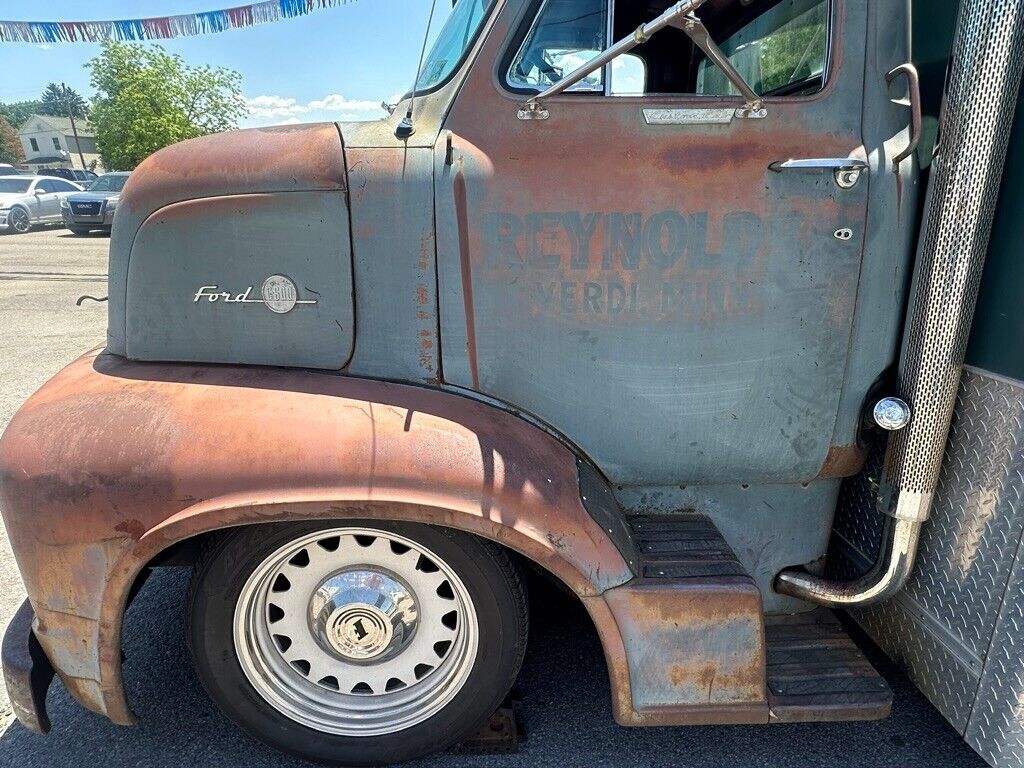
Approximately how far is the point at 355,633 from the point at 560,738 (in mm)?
767

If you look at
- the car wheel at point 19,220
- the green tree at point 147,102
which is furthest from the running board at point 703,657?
the green tree at point 147,102

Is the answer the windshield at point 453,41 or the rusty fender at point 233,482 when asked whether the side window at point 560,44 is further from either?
the rusty fender at point 233,482

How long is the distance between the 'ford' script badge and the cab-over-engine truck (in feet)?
0.03

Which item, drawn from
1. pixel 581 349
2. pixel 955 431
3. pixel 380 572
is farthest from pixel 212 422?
pixel 955 431

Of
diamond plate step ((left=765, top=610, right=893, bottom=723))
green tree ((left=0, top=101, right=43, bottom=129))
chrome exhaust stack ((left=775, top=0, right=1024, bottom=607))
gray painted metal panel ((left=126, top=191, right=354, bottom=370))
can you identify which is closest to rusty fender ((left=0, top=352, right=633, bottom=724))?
gray painted metal panel ((left=126, top=191, right=354, bottom=370))

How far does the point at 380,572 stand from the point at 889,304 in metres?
1.74

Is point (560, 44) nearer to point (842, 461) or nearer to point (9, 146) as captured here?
point (842, 461)

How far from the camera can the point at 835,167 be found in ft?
6.25

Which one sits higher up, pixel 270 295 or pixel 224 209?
pixel 224 209

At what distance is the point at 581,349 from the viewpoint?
80.5 inches

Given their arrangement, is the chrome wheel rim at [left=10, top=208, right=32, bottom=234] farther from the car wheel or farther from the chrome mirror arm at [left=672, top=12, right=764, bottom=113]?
the chrome mirror arm at [left=672, top=12, right=764, bottom=113]

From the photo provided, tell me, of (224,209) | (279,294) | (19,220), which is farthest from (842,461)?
(19,220)

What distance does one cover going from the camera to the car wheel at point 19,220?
19031mm

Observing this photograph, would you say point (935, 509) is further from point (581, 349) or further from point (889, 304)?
point (581, 349)
